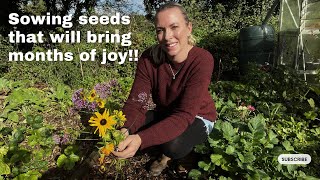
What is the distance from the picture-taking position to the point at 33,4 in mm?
11375

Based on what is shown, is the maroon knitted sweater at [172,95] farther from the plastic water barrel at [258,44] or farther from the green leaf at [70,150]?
the plastic water barrel at [258,44]

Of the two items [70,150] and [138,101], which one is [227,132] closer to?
[138,101]

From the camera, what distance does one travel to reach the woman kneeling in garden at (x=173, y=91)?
2123 millimetres

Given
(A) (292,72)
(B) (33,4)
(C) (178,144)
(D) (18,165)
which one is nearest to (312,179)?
(C) (178,144)

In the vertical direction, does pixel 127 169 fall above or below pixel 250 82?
below

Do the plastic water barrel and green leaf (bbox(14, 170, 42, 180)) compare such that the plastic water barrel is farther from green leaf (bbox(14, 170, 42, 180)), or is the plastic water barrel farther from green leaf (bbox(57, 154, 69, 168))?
green leaf (bbox(14, 170, 42, 180))

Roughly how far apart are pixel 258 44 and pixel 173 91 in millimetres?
4824

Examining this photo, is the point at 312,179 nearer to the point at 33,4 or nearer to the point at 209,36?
the point at 209,36

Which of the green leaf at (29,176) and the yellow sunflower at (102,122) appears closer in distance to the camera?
the yellow sunflower at (102,122)

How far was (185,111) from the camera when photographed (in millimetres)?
2156

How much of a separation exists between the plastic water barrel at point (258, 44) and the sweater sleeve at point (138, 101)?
15.0 ft

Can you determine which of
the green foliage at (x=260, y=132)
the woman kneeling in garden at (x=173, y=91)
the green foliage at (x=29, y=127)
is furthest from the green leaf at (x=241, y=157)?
the green foliage at (x=29, y=127)

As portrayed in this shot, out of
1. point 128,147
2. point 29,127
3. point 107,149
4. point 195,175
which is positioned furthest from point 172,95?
point 29,127

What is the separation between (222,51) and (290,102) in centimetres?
408
